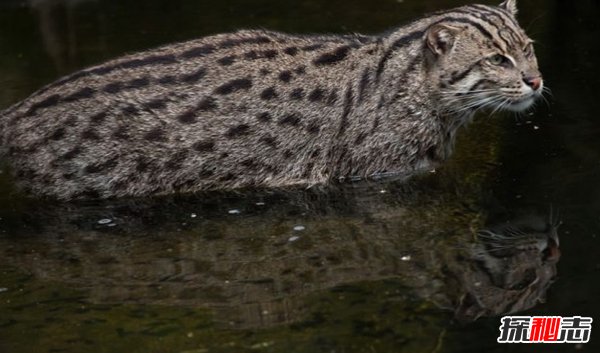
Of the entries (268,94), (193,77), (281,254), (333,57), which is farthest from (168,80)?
(281,254)

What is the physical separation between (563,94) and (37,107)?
4746 mm

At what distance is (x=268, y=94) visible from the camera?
1016cm

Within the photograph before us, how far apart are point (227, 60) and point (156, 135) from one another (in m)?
0.86

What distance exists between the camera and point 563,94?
11.4 m

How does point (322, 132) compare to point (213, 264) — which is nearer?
point (213, 264)

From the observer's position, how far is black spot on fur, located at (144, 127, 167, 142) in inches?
394

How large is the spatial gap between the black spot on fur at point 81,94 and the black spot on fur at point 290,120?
154cm

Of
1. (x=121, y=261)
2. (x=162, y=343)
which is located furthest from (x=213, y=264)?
(x=162, y=343)

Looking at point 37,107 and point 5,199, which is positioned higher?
point 37,107

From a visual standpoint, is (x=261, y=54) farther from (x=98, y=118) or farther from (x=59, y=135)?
(x=59, y=135)

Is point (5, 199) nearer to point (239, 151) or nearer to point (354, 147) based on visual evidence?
point (239, 151)

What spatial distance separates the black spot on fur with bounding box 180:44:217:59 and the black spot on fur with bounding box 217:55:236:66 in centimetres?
13

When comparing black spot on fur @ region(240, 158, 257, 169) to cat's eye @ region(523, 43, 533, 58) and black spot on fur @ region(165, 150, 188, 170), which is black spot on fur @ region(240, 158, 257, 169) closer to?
black spot on fur @ region(165, 150, 188, 170)

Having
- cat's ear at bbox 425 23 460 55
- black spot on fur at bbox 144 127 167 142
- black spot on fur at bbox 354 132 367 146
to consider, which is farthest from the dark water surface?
cat's ear at bbox 425 23 460 55
